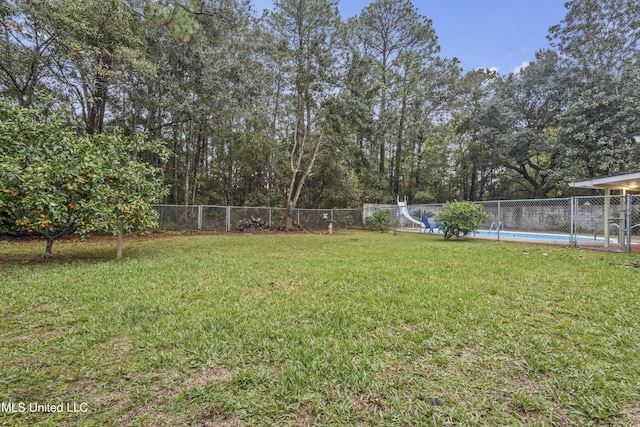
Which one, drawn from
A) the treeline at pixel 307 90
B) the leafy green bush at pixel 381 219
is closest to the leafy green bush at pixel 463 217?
the leafy green bush at pixel 381 219

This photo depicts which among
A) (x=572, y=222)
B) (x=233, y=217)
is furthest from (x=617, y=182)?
(x=233, y=217)

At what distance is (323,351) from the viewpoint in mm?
1801

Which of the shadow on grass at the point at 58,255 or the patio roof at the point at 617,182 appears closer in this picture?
the shadow on grass at the point at 58,255

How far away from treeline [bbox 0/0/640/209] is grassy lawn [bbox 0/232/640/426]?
14.0ft

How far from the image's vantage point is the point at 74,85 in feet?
30.6

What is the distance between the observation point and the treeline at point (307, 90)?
8.02 meters

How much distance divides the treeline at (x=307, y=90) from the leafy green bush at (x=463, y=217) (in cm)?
569

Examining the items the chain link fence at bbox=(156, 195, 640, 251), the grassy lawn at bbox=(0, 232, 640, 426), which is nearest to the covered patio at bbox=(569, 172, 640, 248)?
the chain link fence at bbox=(156, 195, 640, 251)

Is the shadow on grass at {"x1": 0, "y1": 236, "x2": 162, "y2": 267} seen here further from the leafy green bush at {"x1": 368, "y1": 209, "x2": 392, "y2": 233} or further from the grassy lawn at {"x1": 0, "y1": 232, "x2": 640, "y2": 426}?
the leafy green bush at {"x1": 368, "y1": 209, "x2": 392, "y2": 233}

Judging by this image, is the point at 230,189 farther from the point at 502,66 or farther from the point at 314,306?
the point at 502,66

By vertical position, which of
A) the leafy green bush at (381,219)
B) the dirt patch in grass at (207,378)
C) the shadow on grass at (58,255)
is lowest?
the dirt patch in grass at (207,378)

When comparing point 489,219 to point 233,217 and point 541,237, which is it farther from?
point 233,217

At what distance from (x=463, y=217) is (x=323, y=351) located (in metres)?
7.94

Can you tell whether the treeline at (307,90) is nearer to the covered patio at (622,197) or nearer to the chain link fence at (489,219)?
the chain link fence at (489,219)
